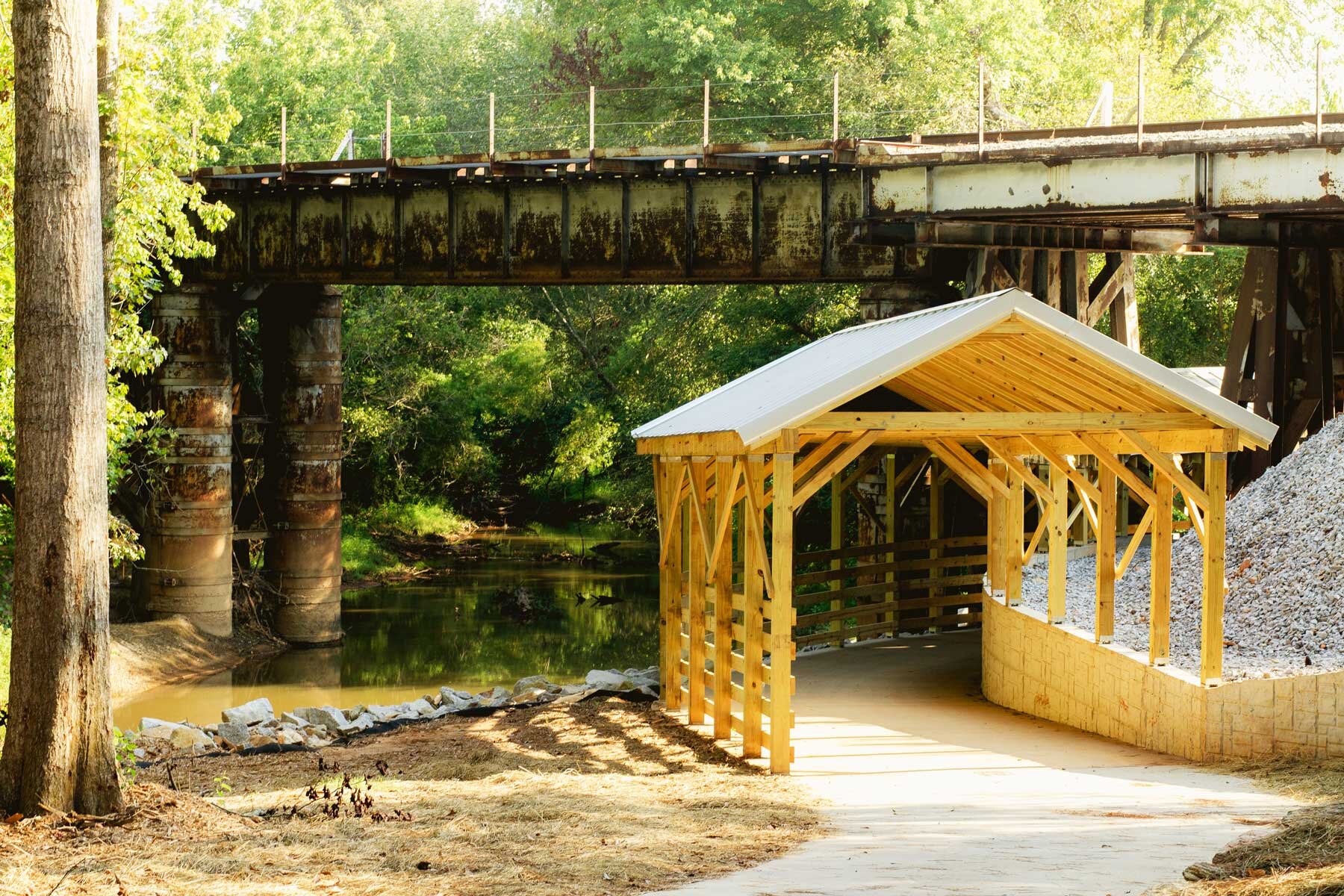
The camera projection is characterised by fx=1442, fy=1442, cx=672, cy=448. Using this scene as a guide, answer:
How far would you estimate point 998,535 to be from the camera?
15.8 m

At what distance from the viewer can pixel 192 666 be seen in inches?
910

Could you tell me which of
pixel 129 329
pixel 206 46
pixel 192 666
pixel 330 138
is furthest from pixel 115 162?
pixel 330 138

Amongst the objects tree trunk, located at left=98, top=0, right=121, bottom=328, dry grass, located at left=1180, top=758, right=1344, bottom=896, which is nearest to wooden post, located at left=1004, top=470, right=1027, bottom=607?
dry grass, located at left=1180, top=758, right=1344, bottom=896

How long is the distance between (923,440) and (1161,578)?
3.62 meters

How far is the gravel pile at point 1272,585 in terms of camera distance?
1238cm

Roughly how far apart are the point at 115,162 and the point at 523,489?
34.0 meters

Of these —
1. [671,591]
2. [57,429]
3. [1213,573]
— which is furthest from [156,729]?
[1213,573]

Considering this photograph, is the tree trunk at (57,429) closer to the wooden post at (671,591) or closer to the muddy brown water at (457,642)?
the wooden post at (671,591)

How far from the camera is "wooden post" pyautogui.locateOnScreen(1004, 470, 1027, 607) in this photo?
1484 cm

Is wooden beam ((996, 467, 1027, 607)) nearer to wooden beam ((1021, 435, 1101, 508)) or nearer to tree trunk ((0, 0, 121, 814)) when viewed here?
wooden beam ((1021, 435, 1101, 508))

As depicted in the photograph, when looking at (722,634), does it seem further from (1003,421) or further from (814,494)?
(1003,421)

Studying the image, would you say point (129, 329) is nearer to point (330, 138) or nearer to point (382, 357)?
point (382, 357)

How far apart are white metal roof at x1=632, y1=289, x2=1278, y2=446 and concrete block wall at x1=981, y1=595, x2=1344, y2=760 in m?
2.07

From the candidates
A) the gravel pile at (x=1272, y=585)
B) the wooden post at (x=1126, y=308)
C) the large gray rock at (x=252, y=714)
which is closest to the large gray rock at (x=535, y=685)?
the large gray rock at (x=252, y=714)
